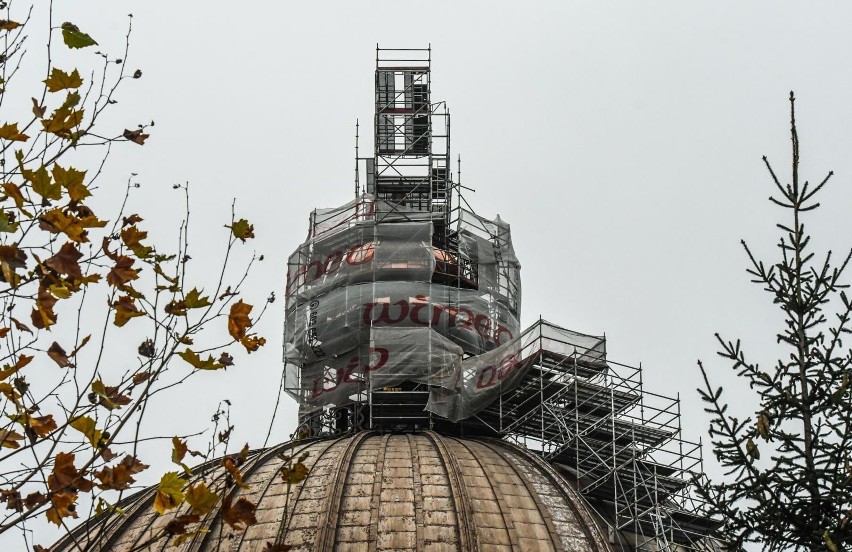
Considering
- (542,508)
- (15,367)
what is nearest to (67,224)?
(15,367)

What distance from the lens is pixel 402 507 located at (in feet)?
128

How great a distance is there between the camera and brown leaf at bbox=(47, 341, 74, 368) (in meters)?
14.4

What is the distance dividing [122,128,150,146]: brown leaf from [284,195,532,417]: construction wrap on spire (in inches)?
1215

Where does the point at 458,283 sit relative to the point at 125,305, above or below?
above

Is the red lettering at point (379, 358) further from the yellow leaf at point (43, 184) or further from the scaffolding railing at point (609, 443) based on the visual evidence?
the yellow leaf at point (43, 184)

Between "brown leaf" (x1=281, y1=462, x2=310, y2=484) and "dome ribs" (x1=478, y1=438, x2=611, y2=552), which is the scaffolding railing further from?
"brown leaf" (x1=281, y1=462, x2=310, y2=484)

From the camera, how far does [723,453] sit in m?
16.7

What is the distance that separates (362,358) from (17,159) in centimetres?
3336

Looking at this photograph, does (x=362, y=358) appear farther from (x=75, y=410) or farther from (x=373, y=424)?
(x=75, y=410)

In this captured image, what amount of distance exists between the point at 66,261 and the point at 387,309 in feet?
112

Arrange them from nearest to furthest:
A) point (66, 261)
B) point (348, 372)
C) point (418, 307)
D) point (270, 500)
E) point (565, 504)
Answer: point (66, 261), point (270, 500), point (565, 504), point (348, 372), point (418, 307)

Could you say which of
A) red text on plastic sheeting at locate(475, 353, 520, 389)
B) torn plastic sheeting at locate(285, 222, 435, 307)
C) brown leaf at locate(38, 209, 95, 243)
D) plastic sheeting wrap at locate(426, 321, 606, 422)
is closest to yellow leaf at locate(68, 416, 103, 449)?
brown leaf at locate(38, 209, 95, 243)

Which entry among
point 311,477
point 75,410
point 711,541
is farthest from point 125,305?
point 711,541

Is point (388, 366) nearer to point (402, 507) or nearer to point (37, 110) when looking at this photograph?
point (402, 507)
